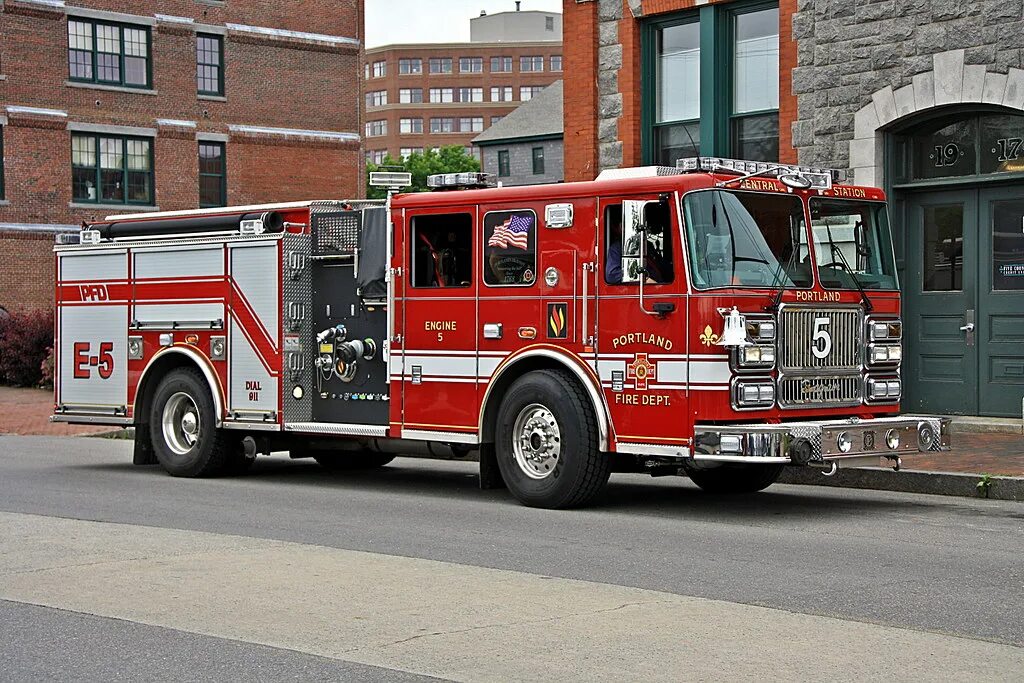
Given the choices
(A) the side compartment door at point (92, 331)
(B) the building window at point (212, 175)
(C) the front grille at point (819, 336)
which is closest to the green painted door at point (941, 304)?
(C) the front grille at point (819, 336)

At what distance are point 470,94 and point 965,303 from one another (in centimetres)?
13606

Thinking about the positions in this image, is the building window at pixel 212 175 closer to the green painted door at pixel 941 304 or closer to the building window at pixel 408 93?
the green painted door at pixel 941 304

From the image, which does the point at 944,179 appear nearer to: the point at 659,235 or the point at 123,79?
the point at 659,235

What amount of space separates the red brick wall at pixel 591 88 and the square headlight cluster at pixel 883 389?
21.1 ft

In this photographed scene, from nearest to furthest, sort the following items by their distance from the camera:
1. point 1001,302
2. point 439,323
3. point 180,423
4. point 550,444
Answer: point 550,444
point 439,323
point 180,423
point 1001,302

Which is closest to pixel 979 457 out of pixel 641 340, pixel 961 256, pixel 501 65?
pixel 961 256

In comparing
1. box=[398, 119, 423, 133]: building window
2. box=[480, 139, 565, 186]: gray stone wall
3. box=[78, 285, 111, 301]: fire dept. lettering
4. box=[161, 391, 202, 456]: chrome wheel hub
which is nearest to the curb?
box=[161, 391, 202, 456]: chrome wheel hub

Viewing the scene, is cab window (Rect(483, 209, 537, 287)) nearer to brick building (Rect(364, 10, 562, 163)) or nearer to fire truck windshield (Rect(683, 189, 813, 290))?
fire truck windshield (Rect(683, 189, 813, 290))

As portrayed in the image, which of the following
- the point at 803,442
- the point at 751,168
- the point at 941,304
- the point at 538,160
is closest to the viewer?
the point at 803,442

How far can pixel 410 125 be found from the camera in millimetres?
150750

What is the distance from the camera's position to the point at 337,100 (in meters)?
48.2

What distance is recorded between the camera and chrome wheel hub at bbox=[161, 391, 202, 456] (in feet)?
50.3

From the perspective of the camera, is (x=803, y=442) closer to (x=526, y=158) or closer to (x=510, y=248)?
(x=510, y=248)

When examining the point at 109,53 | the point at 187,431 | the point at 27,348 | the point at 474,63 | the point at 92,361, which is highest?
the point at 474,63
